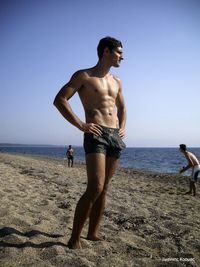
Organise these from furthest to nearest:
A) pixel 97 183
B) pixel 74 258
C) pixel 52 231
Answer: pixel 52 231, pixel 97 183, pixel 74 258

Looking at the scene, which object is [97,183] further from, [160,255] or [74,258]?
[160,255]

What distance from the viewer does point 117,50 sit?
12.1 ft

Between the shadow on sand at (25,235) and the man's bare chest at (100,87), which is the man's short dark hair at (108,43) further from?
the shadow on sand at (25,235)

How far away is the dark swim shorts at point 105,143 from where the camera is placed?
3.33m

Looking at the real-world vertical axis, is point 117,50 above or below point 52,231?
above

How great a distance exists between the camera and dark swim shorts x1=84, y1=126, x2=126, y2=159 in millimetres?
3332

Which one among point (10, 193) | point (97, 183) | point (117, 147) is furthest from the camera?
point (10, 193)

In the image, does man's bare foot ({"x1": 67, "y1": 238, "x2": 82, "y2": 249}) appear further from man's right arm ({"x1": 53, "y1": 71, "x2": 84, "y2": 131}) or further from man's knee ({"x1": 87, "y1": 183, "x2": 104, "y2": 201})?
man's right arm ({"x1": 53, "y1": 71, "x2": 84, "y2": 131})

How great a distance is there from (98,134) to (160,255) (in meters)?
1.72

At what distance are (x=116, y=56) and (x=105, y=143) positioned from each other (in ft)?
3.95

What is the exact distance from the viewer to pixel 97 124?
11.3 feet

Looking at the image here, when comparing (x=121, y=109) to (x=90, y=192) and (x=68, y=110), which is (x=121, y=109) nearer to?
(x=68, y=110)

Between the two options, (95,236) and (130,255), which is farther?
(95,236)

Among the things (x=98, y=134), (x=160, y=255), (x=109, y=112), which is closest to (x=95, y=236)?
Answer: (x=160, y=255)
